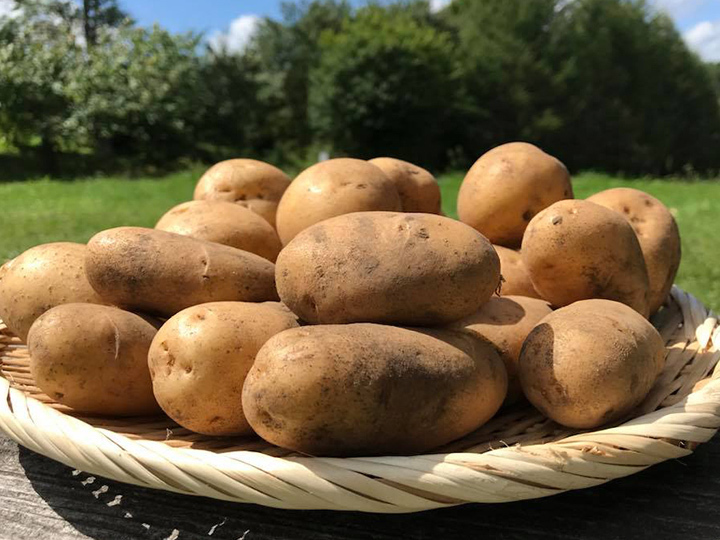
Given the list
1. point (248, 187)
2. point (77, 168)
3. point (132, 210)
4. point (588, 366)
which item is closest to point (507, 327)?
point (588, 366)

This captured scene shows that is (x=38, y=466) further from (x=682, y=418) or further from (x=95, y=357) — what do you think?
(x=682, y=418)

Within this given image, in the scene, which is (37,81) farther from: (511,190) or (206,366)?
(206,366)

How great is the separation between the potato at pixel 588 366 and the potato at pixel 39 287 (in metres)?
0.89

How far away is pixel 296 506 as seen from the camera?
0.89 m

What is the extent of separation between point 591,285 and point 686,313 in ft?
1.41

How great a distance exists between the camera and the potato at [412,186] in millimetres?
1760

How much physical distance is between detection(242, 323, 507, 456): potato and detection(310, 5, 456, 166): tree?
11258 millimetres

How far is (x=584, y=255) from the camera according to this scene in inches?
53.7

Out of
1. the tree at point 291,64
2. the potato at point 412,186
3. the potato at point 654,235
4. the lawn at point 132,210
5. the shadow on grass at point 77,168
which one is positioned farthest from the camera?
the tree at point 291,64

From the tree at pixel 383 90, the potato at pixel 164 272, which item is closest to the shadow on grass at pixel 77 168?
the tree at pixel 383 90

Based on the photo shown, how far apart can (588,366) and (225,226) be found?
Answer: 845mm

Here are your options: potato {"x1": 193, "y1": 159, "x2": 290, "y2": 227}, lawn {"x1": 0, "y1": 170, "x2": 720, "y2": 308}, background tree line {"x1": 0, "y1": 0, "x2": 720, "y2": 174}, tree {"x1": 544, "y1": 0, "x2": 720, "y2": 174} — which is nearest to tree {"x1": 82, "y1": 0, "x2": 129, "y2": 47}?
background tree line {"x1": 0, "y1": 0, "x2": 720, "y2": 174}

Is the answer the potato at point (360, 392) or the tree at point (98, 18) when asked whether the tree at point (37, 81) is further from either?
the potato at point (360, 392)

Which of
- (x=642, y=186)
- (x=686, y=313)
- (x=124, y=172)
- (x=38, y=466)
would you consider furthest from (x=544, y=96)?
(x=38, y=466)
